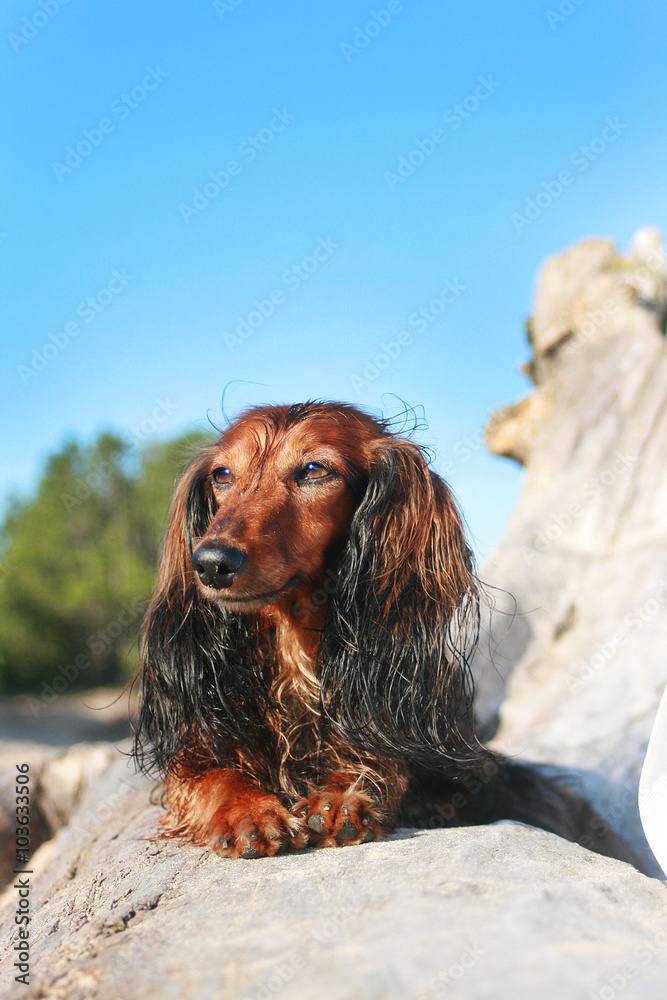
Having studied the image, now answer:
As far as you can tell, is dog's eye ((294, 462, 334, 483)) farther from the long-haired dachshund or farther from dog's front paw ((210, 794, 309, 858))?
dog's front paw ((210, 794, 309, 858))

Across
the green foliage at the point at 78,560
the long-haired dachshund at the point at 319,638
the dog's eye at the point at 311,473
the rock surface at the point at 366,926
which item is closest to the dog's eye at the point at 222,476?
the long-haired dachshund at the point at 319,638

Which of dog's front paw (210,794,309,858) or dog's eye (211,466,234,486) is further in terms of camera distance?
dog's eye (211,466,234,486)

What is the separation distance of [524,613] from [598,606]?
2.24 feet

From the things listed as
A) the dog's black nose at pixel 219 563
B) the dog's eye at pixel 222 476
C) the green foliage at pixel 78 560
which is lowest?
the green foliage at pixel 78 560

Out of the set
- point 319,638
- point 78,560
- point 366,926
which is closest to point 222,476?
point 319,638

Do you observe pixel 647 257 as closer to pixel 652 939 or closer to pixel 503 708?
pixel 503 708

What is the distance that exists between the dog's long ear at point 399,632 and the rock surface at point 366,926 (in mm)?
405

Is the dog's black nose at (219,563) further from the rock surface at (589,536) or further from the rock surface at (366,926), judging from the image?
the rock surface at (589,536)

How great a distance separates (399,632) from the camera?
2977 mm

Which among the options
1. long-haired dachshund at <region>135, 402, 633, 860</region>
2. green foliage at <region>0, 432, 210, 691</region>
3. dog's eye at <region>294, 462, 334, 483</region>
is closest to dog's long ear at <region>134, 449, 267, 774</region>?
long-haired dachshund at <region>135, 402, 633, 860</region>

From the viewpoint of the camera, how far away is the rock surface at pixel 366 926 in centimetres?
151

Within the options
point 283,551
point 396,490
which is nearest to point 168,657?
point 283,551

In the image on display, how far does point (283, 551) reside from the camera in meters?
2.74

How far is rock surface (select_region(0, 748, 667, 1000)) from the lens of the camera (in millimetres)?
1515
